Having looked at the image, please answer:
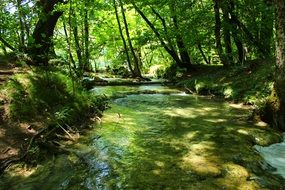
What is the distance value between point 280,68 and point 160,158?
4.46 meters

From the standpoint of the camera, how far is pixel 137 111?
40.7ft

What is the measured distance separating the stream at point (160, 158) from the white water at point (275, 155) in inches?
6.7

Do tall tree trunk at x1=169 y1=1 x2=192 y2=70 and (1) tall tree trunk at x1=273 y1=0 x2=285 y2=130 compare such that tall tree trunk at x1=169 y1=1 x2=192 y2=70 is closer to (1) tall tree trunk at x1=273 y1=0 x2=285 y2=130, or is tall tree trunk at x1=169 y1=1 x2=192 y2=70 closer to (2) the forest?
(2) the forest

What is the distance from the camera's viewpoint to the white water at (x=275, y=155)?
260 inches

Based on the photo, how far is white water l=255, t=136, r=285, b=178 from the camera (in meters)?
6.61

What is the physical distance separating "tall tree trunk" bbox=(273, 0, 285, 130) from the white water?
50.2 inches

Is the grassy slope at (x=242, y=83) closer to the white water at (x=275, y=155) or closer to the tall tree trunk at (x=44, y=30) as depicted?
the white water at (x=275, y=155)

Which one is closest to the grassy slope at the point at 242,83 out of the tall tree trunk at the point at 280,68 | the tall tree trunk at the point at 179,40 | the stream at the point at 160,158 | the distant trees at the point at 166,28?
the tall tree trunk at the point at 280,68

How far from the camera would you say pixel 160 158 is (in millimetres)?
7012

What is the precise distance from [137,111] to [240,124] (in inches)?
→ 153

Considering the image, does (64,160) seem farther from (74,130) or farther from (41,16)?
(41,16)

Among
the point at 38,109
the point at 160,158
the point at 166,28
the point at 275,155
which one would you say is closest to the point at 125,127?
the point at 38,109

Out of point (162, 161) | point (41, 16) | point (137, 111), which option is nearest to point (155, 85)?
point (137, 111)

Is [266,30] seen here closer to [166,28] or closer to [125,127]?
[166,28]
